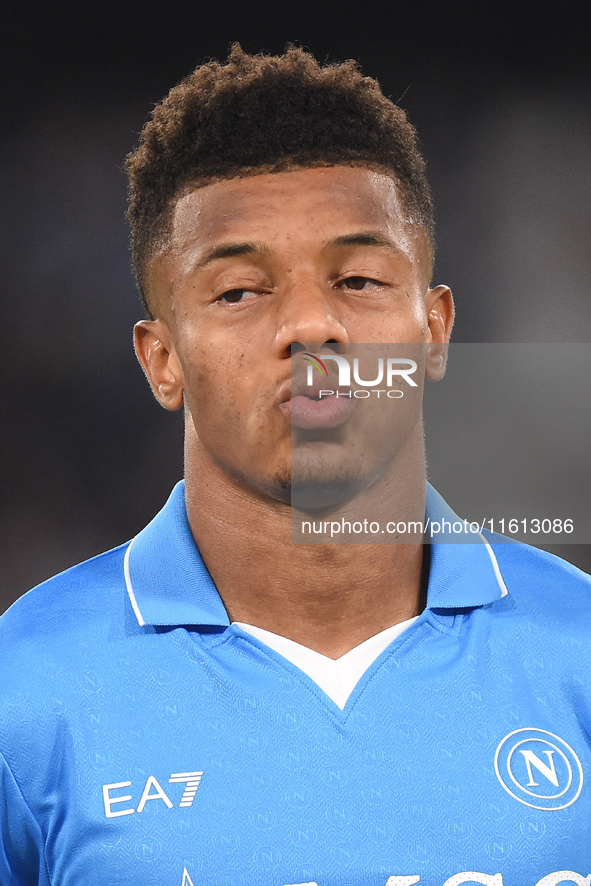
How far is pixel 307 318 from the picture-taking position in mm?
1401

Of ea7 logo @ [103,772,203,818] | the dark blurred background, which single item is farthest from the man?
the dark blurred background

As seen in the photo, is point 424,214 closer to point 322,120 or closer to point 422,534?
point 322,120

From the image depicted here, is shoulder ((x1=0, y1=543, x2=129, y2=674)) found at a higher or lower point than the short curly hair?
lower

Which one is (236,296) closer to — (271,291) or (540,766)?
(271,291)

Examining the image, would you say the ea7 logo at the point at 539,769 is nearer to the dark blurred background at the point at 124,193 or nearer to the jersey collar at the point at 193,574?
the jersey collar at the point at 193,574

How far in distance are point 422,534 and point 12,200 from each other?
1712 mm

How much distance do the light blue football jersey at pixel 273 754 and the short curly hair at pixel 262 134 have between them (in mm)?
624

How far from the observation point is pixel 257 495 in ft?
4.98

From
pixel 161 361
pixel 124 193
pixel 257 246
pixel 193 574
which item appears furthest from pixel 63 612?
pixel 124 193

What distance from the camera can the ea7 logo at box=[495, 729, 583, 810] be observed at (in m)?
1.41

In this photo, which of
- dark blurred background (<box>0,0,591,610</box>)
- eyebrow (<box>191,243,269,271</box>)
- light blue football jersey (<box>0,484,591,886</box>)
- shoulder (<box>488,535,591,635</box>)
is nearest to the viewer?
light blue football jersey (<box>0,484,591,886</box>)

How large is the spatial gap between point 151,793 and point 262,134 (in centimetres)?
100

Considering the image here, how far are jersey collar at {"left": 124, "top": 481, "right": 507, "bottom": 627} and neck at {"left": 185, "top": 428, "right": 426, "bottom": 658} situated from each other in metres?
0.05

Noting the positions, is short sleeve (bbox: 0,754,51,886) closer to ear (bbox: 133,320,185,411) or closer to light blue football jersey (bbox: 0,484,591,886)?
light blue football jersey (bbox: 0,484,591,886)
